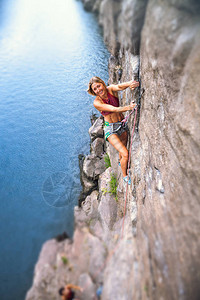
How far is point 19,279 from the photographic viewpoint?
15.3 feet

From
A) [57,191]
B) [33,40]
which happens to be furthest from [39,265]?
[33,40]

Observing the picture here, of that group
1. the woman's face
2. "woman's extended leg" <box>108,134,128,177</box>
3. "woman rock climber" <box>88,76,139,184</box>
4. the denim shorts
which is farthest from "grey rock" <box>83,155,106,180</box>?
the woman's face

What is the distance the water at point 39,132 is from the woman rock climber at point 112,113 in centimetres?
206

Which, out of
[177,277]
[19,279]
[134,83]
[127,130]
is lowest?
[19,279]

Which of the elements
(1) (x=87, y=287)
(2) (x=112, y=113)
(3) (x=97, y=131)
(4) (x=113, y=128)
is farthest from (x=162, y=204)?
(3) (x=97, y=131)

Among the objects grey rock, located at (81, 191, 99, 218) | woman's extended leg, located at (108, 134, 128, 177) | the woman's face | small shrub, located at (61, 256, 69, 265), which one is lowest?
grey rock, located at (81, 191, 99, 218)

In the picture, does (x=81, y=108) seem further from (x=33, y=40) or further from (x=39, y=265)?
(x=33, y=40)

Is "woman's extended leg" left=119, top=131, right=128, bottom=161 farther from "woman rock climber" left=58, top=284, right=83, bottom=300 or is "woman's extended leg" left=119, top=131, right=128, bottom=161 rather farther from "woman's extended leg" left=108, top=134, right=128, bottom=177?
"woman rock climber" left=58, top=284, right=83, bottom=300

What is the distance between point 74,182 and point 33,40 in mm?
17160

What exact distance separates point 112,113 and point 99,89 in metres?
0.76

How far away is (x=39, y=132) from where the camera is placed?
9.78m

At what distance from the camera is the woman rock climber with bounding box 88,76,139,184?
4133 mm

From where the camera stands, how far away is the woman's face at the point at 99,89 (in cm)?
412

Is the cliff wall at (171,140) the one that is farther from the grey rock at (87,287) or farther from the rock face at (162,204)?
the grey rock at (87,287)
